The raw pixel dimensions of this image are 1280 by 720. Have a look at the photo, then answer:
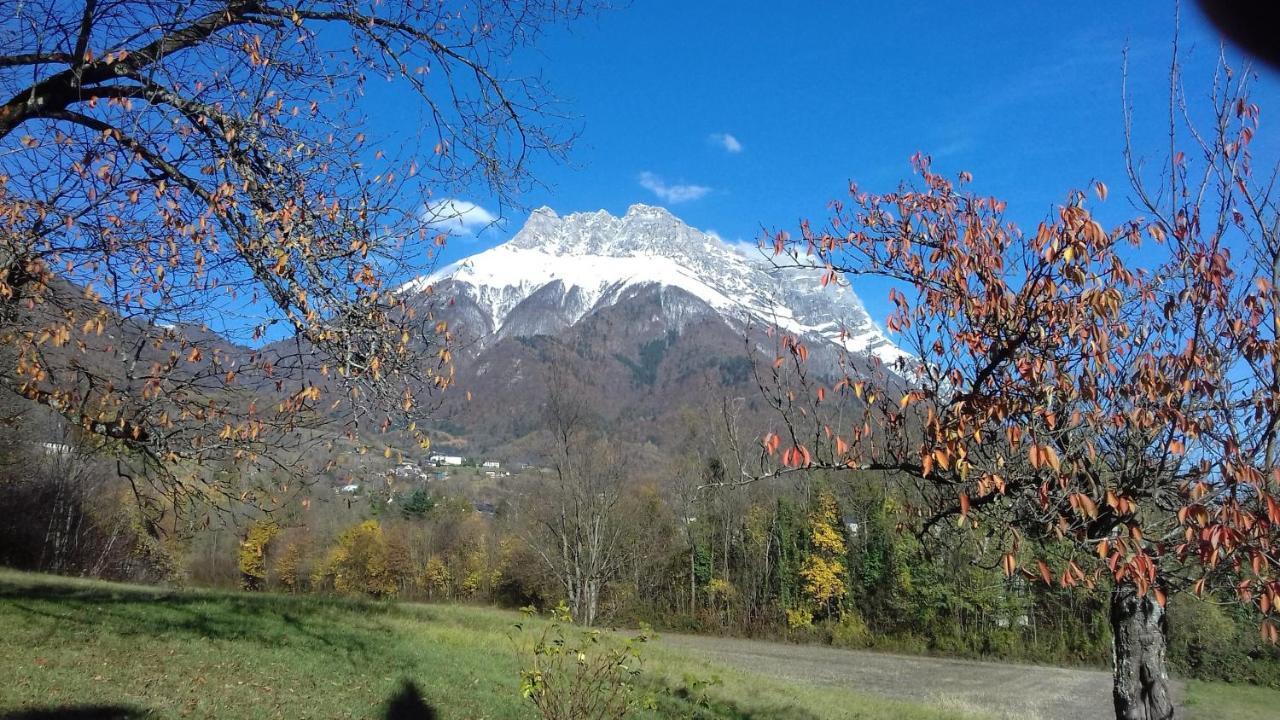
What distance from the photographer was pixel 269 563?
59.4 m

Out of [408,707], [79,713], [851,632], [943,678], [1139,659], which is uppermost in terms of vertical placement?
[1139,659]

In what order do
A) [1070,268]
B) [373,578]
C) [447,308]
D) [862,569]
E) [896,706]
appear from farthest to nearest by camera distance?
[373,578]
[862,569]
[896,706]
[447,308]
[1070,268]

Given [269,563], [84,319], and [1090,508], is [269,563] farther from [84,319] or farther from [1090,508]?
[1090,508]

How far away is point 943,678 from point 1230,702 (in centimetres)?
1062

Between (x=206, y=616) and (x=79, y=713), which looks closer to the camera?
(x=79, y=713)

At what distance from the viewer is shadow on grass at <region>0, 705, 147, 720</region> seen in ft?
22.2

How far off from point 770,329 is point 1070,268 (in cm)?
196

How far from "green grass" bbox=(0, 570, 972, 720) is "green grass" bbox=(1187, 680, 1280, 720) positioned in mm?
16760

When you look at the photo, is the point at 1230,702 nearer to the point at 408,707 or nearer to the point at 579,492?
the point at 579,492

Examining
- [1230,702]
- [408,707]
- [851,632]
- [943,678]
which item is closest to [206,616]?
[408,707]

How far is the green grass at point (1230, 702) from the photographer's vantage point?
86.0ft

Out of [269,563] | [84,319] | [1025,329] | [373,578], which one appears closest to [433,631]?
[84,319]

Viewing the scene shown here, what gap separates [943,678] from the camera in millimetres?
33594

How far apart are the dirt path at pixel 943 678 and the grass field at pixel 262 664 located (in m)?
10.5
